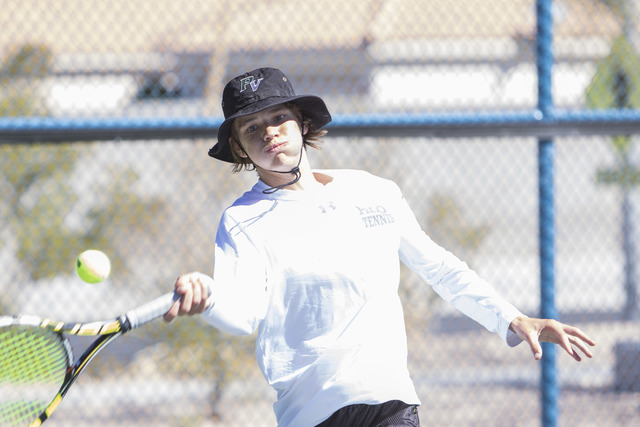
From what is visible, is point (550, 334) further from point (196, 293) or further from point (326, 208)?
point (196, 293)

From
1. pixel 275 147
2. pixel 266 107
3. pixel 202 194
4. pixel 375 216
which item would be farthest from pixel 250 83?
pixel 202 194

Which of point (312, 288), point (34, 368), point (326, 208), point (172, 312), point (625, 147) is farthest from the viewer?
point (625, 147)

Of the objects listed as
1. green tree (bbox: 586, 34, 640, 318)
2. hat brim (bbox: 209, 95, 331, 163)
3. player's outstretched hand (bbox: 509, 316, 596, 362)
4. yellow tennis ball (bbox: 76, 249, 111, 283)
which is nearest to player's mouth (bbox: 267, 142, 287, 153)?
hat brim (bbox: 209, 95, 331, 163)

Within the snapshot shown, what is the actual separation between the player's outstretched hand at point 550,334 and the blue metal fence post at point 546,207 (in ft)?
4.31

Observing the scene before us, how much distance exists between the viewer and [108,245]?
5.16 m

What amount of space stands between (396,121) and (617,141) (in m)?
4.72

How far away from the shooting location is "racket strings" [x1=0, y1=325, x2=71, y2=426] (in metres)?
2.20

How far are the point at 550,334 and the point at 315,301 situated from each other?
663 millimetres

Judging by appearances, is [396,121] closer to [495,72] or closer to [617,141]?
[495,72]

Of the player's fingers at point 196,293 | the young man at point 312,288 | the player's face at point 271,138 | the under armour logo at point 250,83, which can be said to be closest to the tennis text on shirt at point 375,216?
the young man at point 312,288

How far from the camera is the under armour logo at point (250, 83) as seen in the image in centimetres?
213

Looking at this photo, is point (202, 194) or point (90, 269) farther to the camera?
point (202, 194)

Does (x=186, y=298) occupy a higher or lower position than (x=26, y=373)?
higher

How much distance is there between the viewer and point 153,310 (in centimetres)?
184
